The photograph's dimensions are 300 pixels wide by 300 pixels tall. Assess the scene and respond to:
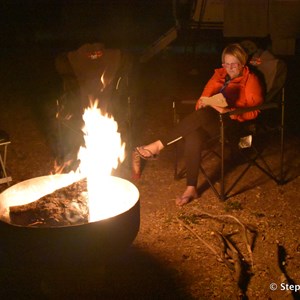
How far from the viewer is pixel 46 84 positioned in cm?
760

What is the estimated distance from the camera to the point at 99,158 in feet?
10.4

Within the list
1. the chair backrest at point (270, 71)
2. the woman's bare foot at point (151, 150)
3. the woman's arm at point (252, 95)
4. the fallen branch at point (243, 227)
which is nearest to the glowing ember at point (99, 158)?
the woman's bare foot at point (151, 150)

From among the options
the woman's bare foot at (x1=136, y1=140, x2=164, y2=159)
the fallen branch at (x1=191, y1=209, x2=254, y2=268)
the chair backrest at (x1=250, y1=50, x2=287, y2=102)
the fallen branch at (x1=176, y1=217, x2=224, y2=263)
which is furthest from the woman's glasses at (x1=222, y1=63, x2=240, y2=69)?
the fallen branch at (x1=176, y1=217, x2=224, y2=263)

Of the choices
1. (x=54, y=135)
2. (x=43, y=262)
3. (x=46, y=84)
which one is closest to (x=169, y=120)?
(x=54, y=135)

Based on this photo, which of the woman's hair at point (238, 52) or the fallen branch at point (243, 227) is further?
the woman's hair at point (238, 52)

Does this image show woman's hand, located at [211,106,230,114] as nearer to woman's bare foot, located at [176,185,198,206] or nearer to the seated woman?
the seated woman

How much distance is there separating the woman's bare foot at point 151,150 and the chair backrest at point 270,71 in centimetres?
98

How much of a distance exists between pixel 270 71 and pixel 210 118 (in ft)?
2.36

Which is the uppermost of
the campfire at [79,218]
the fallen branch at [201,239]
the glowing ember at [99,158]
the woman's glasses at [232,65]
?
the woman's glasses at [232,65]

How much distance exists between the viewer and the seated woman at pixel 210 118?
11.4 feet

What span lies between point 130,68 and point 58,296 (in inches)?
98.9

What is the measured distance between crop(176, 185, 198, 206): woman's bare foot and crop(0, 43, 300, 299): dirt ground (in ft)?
0.14

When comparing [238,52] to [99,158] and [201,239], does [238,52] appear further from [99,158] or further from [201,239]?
[201,239]

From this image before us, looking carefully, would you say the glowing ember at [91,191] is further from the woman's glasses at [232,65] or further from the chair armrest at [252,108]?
the woman's glasses at [232,65]
